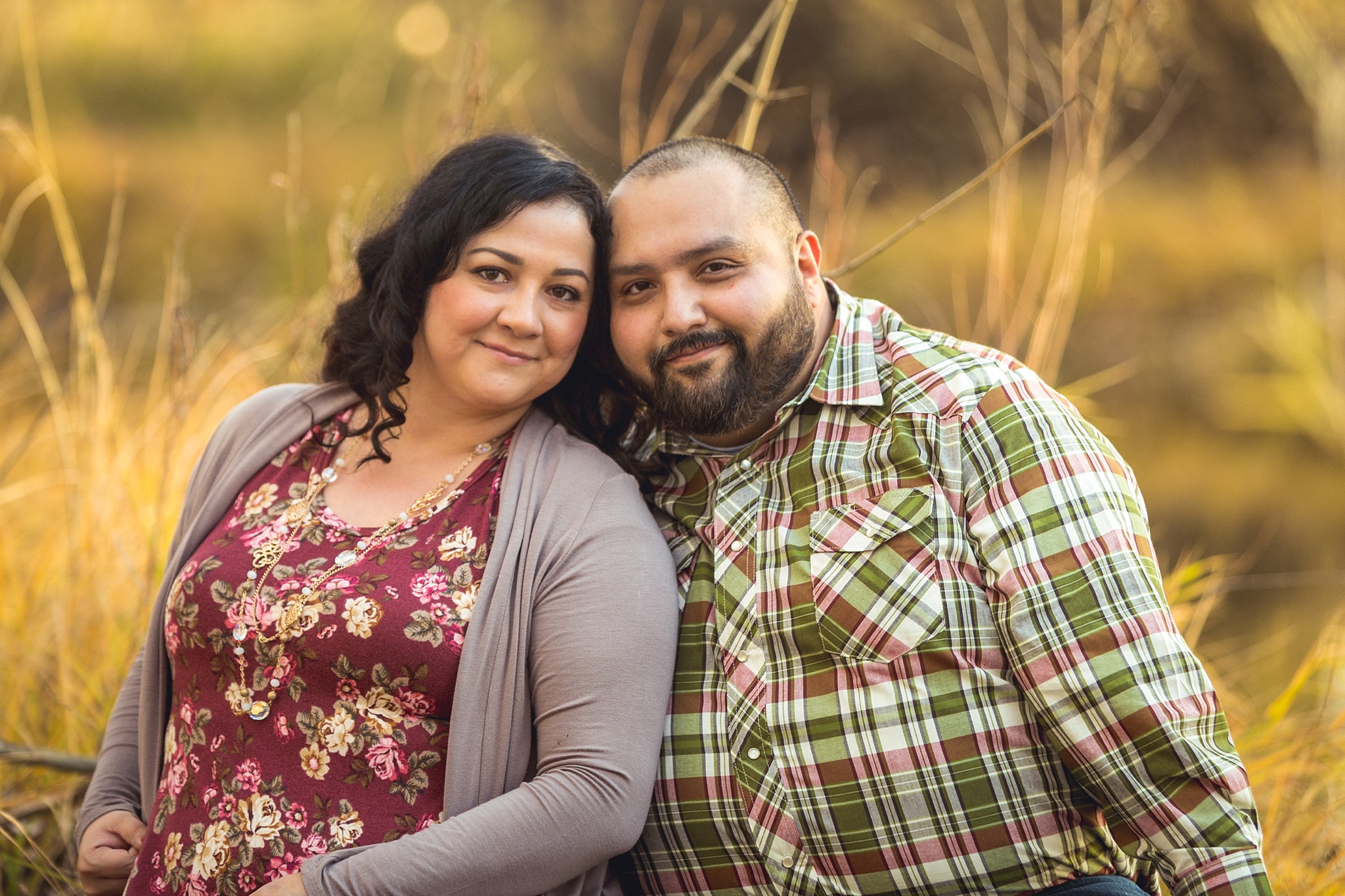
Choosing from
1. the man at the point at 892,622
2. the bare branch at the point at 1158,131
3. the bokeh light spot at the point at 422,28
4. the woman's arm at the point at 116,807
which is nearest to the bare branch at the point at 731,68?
the man at the point at 892,622

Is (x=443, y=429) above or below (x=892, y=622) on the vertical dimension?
above

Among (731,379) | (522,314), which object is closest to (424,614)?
(522,314)

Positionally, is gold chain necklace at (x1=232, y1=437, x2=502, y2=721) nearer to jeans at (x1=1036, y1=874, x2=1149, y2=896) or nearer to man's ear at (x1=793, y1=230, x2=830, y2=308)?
man's ear at (x1=793, y1=230, x2=830, y2=308)

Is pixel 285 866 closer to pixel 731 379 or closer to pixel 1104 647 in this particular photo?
pixel 731 379

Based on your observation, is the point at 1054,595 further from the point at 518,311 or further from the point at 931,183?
the point at 931,183

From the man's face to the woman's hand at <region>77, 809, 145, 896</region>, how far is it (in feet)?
4.01

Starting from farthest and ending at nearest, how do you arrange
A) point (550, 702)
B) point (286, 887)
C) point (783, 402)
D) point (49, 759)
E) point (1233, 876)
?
1. point (49, 759)
2. point (783, 402)
3. point (550, 702)
4. point (286, 887)
5. point (1233, 876)

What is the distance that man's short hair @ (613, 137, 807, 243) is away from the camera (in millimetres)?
1979

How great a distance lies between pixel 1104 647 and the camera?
1.54 meters

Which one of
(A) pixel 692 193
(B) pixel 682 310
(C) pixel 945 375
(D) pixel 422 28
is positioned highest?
(D) pixel 422 28

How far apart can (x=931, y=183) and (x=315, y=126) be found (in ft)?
14.2

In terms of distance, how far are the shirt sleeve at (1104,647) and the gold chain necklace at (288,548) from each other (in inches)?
36.2

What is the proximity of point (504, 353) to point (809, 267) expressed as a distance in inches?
23.7

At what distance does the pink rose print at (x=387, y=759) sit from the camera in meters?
1.71
